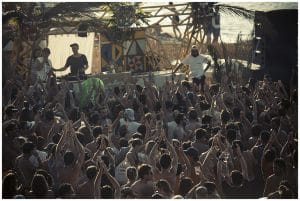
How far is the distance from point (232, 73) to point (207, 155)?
466 centimetres

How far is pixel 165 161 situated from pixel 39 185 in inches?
49.2

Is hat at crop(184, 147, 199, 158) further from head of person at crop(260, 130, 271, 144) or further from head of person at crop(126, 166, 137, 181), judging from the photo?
head of person at crop(260, 130, 271, 144)

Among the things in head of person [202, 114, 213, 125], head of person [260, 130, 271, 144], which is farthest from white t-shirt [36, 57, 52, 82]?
head of person [260, 130, 271, 144]

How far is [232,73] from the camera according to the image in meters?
10.3

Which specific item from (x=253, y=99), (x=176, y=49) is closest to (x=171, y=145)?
(x=253, y=99)

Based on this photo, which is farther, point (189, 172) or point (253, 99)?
point (253, 99)

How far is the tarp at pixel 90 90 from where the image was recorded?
28.1 ft

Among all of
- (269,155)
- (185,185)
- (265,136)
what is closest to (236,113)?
(265,136)

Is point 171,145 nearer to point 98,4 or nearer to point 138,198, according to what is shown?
point 138,198

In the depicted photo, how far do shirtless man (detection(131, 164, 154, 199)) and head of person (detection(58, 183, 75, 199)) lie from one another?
574 millimetres

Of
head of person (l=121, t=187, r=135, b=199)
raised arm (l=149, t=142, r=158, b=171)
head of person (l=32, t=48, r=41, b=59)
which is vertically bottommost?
head of person (l=121, t=187, r=135, b=199)

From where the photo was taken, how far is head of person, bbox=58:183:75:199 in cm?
515

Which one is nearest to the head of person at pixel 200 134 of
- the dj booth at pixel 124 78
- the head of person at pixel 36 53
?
the dj booth at pixel 124 78

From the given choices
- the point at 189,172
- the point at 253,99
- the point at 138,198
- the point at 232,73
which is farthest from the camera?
the point at 232,73
